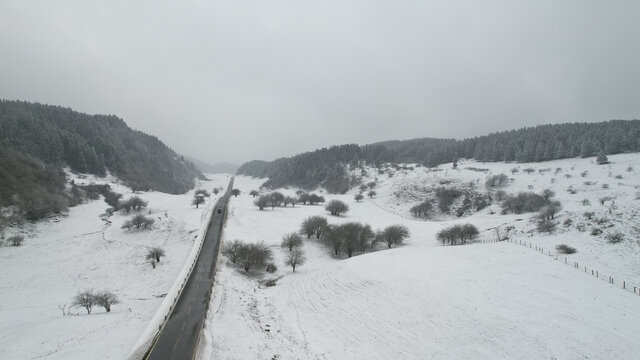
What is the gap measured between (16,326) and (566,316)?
47524 mm

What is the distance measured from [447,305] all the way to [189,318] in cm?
2381

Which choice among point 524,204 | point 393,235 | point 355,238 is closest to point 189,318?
point 355,238

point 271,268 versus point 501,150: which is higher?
point 501,150

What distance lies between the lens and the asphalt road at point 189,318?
829 inches

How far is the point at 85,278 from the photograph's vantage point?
41.9 m

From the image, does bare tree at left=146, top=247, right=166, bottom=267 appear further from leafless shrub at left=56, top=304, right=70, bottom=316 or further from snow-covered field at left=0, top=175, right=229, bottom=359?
leafless shrub at left=56, top=304, right=70, bottom=316

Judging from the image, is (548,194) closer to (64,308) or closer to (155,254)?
(155,254)

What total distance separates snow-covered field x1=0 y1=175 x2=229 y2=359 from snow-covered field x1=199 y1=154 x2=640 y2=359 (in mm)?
8101

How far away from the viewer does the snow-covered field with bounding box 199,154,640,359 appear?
69.2ft

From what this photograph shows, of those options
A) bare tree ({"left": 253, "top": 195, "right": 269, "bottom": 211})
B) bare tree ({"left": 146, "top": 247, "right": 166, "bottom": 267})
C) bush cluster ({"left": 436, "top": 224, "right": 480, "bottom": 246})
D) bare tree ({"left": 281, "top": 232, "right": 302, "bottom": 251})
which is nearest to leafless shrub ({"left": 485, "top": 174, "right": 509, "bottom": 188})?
bush cluster ({"left": 436, "top": 224, "right": 480, "bottom": 246})

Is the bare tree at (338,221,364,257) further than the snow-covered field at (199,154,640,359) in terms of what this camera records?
Yes

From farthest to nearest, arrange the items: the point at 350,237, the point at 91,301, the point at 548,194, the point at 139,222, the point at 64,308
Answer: the point at 548,194 < the point at 139,222 < the point at 350,237 < the point at 64,308 < the point at 91,301

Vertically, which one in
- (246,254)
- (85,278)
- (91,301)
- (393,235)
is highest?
(393,235)

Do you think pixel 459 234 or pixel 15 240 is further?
pixel 459 234
